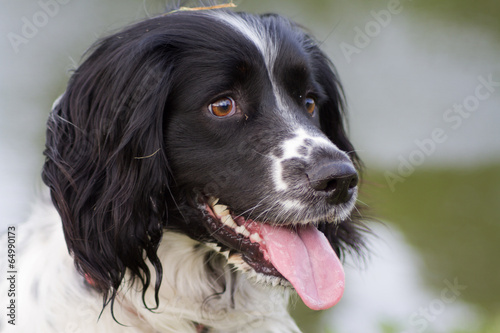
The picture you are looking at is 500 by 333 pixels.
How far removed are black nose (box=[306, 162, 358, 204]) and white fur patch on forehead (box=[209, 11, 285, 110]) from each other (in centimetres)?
48

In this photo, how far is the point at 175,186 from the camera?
299cm

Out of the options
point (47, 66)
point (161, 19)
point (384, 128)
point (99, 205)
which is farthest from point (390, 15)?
point (99, 205)

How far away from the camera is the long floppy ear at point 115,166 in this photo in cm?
285

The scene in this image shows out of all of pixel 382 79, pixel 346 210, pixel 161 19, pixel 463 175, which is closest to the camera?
pixel 346 210

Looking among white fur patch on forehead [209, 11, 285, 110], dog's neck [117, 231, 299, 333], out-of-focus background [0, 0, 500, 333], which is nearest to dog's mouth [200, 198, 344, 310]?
dog's neck [117, 231, 299, 333]

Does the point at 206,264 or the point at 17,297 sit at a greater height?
the point at 206,264

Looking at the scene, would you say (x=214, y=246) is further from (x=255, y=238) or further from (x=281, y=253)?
(x=281, y=253)

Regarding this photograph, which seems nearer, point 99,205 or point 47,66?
point 99,205

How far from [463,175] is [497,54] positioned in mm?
2056

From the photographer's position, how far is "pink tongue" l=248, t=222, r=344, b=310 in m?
2.78

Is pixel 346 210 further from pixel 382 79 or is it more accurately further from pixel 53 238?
pixel 382 79

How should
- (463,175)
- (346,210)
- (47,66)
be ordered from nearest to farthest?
1. (346,210)
2. (47,66)
3. (463,175)

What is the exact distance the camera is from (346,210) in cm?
285

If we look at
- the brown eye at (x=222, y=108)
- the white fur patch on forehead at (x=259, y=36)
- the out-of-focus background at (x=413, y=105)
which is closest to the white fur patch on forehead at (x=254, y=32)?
the white fur patch on forehead at (x=259, y=36)
